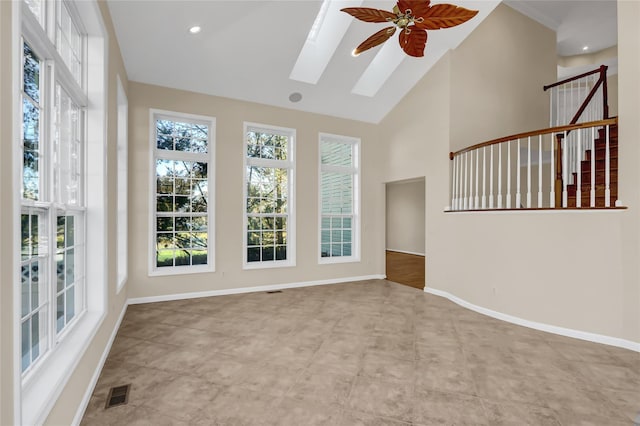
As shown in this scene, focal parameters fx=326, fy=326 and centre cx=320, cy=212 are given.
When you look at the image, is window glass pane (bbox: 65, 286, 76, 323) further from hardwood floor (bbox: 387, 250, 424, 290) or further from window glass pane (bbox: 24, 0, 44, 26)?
hardwood floor (bbox: 387, 250, 424, 290)

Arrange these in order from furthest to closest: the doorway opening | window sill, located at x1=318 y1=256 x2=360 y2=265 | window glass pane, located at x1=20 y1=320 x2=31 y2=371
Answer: the doorway opening
window sill, located at x1=318 y1=256 x2=360 y2=265
window glass pane, located at x1=20 y1=320 x2=31 y2=371

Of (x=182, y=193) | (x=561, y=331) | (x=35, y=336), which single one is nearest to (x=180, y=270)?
(x=182, y=193)

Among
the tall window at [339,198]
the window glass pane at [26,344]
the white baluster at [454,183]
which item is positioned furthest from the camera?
the tall window at [339,198]

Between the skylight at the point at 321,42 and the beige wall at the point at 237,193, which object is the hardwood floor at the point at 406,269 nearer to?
the beige wall at the point at 237,193

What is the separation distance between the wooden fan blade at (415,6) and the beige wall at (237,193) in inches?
131

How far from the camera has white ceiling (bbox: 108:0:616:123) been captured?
387 centimetres

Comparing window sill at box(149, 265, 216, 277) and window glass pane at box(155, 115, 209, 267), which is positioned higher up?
window glass pane at box(155, 115, 209, 267)

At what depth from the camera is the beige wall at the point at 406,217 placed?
10.0 m

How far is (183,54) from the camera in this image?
4418 millimetres

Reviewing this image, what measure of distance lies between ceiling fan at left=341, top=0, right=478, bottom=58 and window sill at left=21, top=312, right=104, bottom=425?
3.29 m

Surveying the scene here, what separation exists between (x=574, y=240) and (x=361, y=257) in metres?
3.72

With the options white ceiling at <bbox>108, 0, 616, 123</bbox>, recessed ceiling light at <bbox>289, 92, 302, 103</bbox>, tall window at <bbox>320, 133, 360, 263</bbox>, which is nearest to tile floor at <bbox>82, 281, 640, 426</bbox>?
tall window at <bbox>320, 133, 360, 263</bbox>

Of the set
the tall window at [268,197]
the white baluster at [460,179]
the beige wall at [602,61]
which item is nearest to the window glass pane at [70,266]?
the tall window at [268,197]

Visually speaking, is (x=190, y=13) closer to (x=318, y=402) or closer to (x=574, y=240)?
(x=318, y=402)
